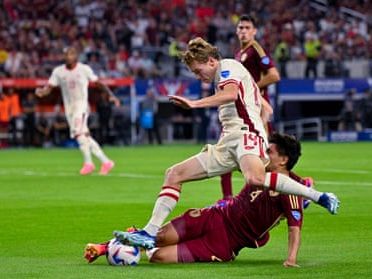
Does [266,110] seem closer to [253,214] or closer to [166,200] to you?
[166,200]

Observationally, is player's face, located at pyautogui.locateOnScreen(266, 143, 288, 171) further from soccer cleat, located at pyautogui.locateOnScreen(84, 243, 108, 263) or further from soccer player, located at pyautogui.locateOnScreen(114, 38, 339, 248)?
soccer cleat, located at pyautogui.locateOnScreen(84, 243, 108, 263)

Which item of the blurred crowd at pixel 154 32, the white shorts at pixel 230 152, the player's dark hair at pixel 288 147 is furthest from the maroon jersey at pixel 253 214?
the blurred crowd at pixel 154 32

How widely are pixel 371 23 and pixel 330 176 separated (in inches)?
1139

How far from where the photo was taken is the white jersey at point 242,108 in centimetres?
1217

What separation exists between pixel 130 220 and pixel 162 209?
4.44 meters

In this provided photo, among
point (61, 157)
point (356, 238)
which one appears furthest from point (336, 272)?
point (61, 157)

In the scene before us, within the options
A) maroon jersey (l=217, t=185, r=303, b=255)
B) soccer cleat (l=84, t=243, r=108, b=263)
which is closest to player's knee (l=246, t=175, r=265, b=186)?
maroon jersey (l=217, t=185, r=303, b=255)

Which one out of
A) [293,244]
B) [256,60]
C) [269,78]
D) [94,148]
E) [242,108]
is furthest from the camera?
[94,148]

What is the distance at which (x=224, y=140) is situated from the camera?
12430 mm

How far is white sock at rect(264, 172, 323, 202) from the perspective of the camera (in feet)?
35.9

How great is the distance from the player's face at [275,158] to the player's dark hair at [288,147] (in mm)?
29

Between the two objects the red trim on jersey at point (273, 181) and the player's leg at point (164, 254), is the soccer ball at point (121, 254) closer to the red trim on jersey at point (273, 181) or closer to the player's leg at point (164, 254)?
the player's leg at point (164, 254)

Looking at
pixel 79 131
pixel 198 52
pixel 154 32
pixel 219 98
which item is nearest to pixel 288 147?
pixel 219 98

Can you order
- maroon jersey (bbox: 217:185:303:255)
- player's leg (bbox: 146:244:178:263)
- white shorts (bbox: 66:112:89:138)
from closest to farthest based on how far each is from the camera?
1. maroon jersey (bbox: 217:185:303:255)
2. player's leg (bbox: 146:244:178:263)
3. white shorts (bbox: 66:112:89:138)
